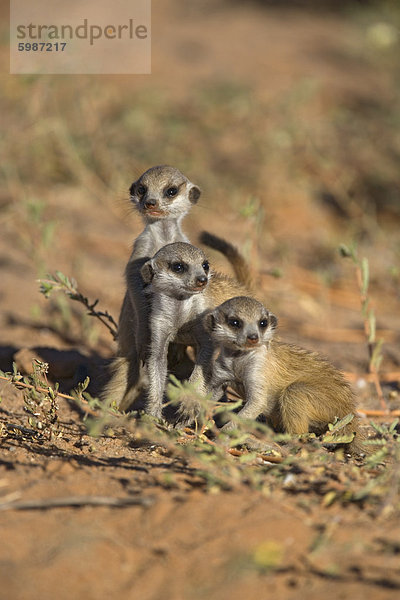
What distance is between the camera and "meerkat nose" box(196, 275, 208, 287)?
405 centimetres

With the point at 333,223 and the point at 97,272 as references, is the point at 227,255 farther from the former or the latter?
the point at 333,223

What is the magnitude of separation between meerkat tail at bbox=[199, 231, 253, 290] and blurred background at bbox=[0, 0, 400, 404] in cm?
30

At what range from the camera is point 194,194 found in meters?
4.86

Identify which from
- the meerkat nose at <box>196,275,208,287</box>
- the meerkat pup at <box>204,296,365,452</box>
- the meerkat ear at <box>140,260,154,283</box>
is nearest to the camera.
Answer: the meerkat pup at <box>204,296,365,452</box>

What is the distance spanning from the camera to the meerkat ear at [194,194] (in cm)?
483

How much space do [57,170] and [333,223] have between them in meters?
4.05

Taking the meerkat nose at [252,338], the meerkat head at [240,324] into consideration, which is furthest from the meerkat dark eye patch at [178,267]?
the meerkat nose at [252,338]

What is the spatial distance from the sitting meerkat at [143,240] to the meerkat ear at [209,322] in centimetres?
66

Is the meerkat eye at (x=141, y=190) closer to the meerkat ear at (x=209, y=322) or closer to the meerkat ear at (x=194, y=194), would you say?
the meerkat ear at (x=194, y=194)

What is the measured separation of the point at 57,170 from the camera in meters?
10.4

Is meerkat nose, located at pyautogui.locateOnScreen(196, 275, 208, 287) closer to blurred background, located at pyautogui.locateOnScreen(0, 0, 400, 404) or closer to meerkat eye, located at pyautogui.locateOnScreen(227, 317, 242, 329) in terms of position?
meerkat eye, located at pyautogui.locateOnScreen(227, 317, 242, 329)

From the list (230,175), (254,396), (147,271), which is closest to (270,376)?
(254,396)

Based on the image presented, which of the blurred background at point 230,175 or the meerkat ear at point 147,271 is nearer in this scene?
the meerkat ear at point 147,271

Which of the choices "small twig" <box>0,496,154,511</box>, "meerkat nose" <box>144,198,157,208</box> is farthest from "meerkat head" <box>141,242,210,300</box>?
"small twig" <box>0,496,154,511</box>
